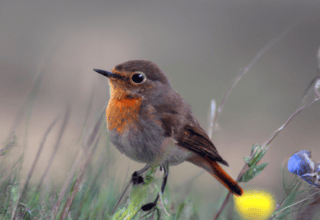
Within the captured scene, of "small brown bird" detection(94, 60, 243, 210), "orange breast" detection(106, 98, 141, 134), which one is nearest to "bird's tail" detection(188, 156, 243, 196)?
"small brown bird" detection(94, 60, 243, 210)

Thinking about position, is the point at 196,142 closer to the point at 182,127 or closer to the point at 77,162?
the point at 182,127

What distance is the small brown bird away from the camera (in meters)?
1.36

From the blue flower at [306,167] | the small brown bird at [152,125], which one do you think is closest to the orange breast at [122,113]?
the small brown bird at [152,125]

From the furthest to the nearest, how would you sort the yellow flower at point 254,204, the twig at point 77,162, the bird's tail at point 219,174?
the yellow flower at point 254,204
the bird's tail at point 219,174
the twig at point 77,162

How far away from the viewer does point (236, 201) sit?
219 centimetres

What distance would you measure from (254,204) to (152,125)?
1.10 metres

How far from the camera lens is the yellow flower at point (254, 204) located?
81.2 inches

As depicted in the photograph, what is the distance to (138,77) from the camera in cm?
148

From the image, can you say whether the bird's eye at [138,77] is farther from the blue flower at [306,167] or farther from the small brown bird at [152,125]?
the blue flower at [306,167]

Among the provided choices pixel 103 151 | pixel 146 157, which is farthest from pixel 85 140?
pixel 103 151

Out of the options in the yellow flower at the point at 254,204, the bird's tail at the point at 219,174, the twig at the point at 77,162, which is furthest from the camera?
the yellow flower at the point at 254,204

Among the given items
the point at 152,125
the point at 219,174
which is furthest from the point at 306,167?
the point at 152,125

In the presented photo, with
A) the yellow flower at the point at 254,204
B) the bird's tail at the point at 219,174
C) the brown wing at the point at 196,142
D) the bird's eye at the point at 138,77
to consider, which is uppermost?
the bird's eye at the point at 138,77

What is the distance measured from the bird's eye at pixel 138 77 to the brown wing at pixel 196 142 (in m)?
0.30
